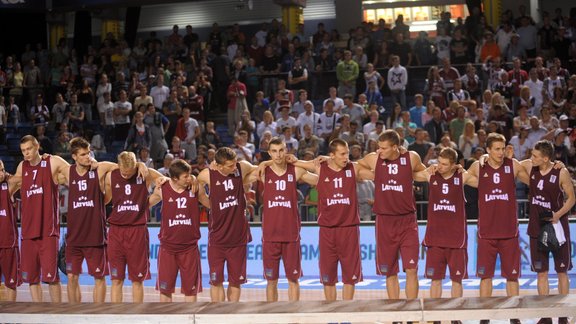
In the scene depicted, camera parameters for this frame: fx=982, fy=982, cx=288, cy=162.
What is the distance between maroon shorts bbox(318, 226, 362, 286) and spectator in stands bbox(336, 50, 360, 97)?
1001 cm

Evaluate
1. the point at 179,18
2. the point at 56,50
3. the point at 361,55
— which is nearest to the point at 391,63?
the point at 361,55

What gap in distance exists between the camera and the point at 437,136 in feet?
60.2

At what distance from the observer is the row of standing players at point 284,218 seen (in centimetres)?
1120

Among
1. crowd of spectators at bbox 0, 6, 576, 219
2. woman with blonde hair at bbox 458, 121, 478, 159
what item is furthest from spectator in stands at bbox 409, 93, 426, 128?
woman with blonde hair at bbox 458, 121, 478, 159

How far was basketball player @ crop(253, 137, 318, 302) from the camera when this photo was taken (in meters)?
11.4

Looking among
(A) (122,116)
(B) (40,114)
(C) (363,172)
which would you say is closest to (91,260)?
(C) (363,172)

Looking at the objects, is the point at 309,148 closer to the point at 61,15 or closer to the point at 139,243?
the point at 139,243

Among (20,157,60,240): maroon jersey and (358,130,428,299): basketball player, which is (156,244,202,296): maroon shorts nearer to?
(20,157,60,240): maroon jersey

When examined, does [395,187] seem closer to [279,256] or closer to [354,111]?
[279,256]

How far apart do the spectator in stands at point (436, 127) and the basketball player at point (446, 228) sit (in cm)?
710

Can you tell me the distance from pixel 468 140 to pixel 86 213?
8.03 m

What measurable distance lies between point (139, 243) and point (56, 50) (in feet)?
50.6

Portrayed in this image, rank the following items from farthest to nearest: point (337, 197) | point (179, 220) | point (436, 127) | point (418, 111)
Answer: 1. point (418, 111)
2. point (436, 127)
3. point (179, 220)
4. point (337, 197)

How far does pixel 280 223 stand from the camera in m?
11.4
